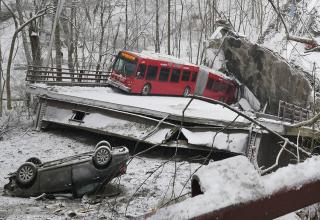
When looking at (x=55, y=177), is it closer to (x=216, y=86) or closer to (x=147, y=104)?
(x=147, y=104)

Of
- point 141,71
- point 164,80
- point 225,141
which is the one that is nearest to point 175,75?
point 164,80

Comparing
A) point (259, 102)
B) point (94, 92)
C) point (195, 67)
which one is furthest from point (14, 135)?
point (259, 102)

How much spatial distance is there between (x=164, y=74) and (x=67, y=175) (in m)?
12.0

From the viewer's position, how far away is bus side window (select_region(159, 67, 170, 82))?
22.3 metres

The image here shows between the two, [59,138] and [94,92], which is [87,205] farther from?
[94,92]

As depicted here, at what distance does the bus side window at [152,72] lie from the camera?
2162 centimetres

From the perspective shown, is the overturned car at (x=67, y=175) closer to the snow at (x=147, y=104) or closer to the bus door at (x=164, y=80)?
the snow at (x=147, y=104)

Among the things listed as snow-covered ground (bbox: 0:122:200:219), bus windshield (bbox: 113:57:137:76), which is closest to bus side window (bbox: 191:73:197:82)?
bus windshield (bbox: 113:57:137:76)

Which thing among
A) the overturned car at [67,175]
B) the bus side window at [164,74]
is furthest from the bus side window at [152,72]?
the overturned car at [67,175]

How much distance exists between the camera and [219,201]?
1.41 metres

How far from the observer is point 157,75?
22.1m

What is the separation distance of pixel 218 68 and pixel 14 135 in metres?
17.0

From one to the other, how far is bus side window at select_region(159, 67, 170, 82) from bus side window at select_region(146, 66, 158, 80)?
16.0 inches

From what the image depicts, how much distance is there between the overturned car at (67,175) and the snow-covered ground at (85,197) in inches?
11.0
